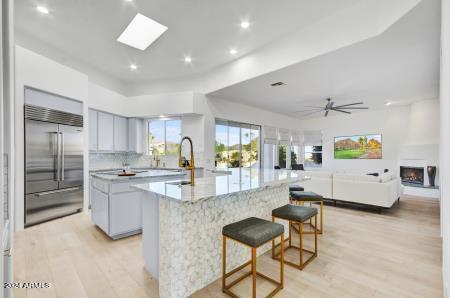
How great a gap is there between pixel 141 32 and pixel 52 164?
2.77 meters

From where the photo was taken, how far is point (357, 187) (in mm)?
4426

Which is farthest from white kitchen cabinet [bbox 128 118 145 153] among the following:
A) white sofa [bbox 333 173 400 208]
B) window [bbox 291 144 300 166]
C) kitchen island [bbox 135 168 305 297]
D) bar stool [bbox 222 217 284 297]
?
window [bbox 291 144 300 166]

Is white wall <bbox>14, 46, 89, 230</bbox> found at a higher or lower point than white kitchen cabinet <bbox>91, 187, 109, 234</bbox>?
higher

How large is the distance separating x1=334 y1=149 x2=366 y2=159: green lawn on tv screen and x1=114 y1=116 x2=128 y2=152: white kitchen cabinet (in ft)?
25.2

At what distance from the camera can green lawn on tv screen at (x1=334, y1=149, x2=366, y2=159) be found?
25.7ft

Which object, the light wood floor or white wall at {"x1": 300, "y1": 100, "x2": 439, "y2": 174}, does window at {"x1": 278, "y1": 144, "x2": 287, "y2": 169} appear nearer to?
white wall at {"x1": 300, "y1": 100, "x2": 439, "y2": 174}

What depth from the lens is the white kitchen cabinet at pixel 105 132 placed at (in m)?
4.88

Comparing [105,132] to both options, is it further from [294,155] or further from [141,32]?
[294,155]

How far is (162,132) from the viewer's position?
5.64 metres

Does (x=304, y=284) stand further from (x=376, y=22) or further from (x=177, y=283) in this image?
(x=376, y=22)

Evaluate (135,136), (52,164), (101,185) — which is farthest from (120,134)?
(101,185)

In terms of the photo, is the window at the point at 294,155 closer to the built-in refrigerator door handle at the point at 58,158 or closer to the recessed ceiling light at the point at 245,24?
the recessed ceiling light at the point at 245,24

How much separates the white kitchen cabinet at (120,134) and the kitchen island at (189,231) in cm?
384

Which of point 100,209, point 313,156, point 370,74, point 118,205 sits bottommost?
point 100,209
